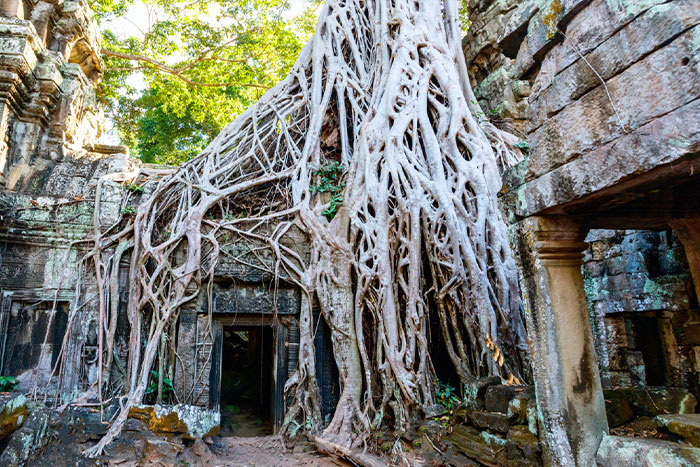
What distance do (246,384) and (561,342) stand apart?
21.5 ft

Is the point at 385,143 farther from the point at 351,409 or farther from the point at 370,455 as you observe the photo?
the point at 370,455

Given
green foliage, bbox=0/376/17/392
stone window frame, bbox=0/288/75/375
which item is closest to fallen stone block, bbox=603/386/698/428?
stone window frame, bbox=0/288/75/375

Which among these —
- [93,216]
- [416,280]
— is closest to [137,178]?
[93,216]

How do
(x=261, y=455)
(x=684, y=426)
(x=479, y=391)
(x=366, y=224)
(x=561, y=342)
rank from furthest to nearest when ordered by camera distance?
(x=366, y=224) → (x=261, y=455) → (x=479, y=391) → (x=561, y=342) → (x=684, y=426)

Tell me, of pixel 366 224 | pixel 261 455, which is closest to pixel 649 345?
pixel 366 224

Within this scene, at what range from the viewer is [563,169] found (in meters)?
2.08

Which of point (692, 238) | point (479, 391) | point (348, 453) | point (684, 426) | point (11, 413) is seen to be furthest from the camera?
point (348, 453)

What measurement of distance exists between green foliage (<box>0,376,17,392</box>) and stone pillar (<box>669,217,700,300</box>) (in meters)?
5.25

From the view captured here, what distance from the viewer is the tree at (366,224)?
156 inches

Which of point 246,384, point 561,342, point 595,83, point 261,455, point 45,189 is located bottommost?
point 261,455

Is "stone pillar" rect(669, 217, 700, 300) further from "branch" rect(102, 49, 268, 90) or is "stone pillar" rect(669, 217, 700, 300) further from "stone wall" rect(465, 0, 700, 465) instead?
"branch" rect(102, 49, 268, 90)

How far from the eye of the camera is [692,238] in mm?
2652

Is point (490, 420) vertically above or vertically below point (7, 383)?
below

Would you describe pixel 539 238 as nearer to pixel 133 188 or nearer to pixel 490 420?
pixel 490 420
